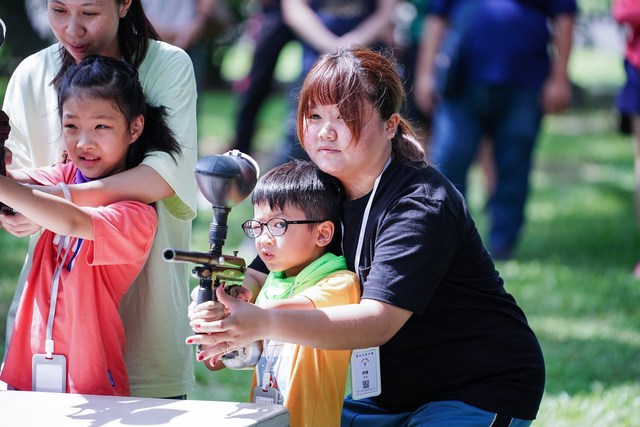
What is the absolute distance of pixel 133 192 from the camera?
2.99m

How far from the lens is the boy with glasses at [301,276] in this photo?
2.79 m

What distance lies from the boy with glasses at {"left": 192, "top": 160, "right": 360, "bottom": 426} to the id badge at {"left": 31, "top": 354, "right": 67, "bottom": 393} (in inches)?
16.2

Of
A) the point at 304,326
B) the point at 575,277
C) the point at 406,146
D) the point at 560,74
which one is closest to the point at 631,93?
the point at 560,74

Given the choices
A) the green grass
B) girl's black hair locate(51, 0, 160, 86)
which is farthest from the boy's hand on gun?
the green grass

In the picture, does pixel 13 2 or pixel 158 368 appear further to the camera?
pixel 13 2

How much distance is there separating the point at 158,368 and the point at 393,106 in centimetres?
103

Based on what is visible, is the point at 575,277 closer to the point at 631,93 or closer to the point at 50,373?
the point at 631,93

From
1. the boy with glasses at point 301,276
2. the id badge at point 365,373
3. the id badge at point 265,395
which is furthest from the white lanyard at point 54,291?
the id badge at point 365,373

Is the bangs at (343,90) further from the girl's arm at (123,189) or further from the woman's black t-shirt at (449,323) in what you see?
the girl's arm at (123,189)

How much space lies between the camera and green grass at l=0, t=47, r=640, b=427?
485 cm

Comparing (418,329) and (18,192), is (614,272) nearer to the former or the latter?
(418,329)

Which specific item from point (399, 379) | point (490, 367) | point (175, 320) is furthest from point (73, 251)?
point (490, 367)

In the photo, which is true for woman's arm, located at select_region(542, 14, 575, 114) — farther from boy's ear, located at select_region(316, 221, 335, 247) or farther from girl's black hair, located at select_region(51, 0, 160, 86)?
boy's ear, located at select_region(316, 221, 335, 247)

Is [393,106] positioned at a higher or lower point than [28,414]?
higher
